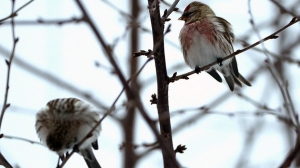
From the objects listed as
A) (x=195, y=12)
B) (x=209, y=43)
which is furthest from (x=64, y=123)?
(x=195, y=12)

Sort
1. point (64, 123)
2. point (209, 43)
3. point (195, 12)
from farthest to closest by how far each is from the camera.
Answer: point (195, 12) → point (209, 43) → point (64, 123)

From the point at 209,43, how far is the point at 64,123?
2302mm

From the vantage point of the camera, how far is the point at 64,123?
3.99m

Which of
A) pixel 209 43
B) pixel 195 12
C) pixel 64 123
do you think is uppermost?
pixel 195 12

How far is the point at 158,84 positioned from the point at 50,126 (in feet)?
3.33

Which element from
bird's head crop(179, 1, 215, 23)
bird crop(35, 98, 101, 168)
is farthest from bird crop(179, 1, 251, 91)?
bird crop(35, 98, 101, 168)

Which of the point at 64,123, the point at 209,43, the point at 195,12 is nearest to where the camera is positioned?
the point at 64,123

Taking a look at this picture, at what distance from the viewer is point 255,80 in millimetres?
7262

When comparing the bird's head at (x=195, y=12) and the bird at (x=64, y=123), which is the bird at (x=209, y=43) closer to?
the bird's head at (x=195, y=12)

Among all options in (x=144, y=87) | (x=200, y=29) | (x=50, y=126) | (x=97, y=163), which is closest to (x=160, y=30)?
(x=50, y=126)

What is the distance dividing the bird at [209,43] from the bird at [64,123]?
1.73 metres

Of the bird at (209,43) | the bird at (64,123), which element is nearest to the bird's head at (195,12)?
the bird at (209,43)

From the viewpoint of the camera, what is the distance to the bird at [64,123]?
3871 mm

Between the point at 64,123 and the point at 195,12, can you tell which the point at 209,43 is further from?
the point at 64,123
